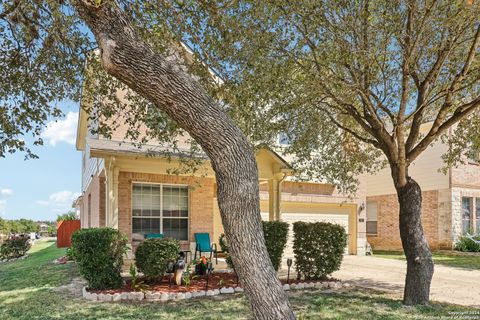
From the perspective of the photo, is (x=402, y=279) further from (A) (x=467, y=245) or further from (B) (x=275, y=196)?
(A) (x=467, y=245)

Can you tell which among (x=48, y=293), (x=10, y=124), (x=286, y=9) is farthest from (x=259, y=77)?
(x=48, y=293)

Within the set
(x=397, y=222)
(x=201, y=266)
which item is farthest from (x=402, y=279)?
(x=397, y=222)

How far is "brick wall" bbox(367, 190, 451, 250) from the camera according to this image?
20016 mm

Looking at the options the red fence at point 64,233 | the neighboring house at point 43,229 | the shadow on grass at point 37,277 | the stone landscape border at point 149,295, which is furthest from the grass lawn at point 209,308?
the neighboring house at point 43,229

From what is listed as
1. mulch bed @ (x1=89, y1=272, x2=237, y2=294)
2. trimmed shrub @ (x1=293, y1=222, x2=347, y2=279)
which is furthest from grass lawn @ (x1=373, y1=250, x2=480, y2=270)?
mulch bed @ (x1=89, y1=272, x2=237, y2=294)

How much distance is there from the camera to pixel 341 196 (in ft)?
60.8

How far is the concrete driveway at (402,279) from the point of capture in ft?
29.4

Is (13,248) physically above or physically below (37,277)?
below

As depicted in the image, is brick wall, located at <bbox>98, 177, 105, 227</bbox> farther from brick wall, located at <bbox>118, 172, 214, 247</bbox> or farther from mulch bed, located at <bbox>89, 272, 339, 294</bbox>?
mulch bed, located at <bbox>89, 272, 339, 294</bbox>

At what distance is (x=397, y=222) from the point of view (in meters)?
21.3

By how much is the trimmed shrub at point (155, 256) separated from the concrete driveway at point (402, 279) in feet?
15.9

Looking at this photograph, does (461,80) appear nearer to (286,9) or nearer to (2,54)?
(286,9)

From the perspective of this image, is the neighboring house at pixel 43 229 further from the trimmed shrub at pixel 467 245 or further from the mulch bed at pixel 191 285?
the trimmed shrub at pixel 467 245

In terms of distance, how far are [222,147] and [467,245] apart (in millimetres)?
18573
